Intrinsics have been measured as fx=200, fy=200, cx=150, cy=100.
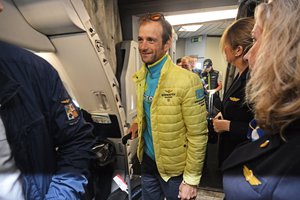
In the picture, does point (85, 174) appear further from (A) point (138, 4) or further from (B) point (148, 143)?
(A) point (138, 4)

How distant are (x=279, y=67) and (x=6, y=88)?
94 centimetres

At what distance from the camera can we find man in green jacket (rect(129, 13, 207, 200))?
4.14 feet

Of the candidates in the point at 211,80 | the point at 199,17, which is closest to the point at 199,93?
the point at 199,17

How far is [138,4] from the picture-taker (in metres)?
3.03

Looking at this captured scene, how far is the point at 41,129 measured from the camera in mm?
835

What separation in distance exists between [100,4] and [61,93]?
1.88 metres

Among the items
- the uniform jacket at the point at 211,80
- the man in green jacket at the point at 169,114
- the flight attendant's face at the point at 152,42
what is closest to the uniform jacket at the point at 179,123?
the man in green jacket at the point at 169,114

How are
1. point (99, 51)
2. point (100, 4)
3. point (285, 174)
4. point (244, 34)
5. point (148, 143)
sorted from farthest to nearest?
point (100, 4) < point (99, 51) < point (148, 143) < point (244, 34) < point (285, 174)

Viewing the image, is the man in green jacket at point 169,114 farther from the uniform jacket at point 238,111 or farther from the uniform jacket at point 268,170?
the uniform jacket at point 268,170

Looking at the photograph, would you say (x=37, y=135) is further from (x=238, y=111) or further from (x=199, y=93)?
(x=238, y=111)

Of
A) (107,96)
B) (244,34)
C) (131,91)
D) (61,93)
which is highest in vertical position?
(244,34)

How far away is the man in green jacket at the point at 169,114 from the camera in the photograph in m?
1.26

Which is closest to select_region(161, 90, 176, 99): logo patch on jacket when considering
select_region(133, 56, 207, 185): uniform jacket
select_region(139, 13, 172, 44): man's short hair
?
select_region(133, 56, 207, 185): uniform jacket

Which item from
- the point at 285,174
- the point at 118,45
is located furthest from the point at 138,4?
the point at 285,174
